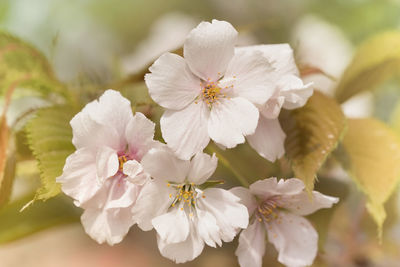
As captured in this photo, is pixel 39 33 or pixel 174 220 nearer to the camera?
pixel 174 220

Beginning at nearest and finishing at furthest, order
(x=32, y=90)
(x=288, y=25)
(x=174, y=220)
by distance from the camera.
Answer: (x=174, y=220) → (x=32, y=90) → (x=288, y=25)

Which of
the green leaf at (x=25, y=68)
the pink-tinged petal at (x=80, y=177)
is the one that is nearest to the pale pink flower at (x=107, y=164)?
the pink-tinged petal at (x=80, y=177)

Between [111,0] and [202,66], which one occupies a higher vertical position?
[202,66]

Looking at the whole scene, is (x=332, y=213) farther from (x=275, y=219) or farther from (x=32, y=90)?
(x=32, y=90)

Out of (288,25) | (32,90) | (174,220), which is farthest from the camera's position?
(288,25)

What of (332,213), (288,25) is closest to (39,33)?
(288,25)

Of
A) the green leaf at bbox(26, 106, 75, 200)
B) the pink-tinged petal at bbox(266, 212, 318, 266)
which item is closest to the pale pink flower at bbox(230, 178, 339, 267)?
the pink-tinged petal at bbox(266, 212, 318, 266)

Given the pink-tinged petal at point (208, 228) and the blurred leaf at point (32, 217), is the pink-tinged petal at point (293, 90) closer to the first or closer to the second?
the pink-tinged petal at point (208, 228)
